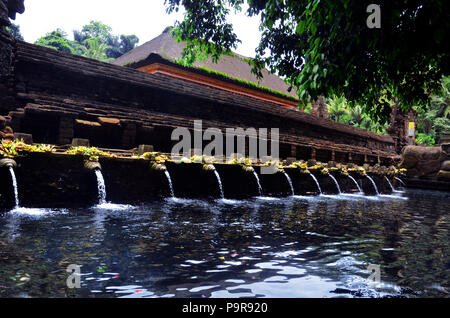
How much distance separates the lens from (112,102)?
38.7ft

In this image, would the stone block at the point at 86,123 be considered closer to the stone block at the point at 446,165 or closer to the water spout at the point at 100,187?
the water spout at the point at 100,187

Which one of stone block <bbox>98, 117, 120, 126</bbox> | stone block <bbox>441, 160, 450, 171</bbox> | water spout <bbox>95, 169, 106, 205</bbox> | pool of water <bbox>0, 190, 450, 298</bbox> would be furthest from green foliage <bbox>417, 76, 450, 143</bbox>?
water spout <bbox>95, 169, 106, 205</bbox>

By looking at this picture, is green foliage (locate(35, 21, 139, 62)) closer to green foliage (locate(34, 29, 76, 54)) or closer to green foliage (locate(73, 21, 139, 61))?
green foliage (locate(73, 21, 139, 61))

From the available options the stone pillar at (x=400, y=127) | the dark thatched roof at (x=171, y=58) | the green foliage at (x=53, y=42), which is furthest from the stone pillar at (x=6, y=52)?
the green foliage at (x=53, y=42)

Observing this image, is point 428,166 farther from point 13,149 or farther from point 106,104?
point 13,149

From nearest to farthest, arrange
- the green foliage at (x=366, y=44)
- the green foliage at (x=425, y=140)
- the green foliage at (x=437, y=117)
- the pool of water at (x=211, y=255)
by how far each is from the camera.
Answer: the pool of water at (x=211, y=255), the green foliage at (x=366, y=44), the green foliage at (x=425, y=140), the green foliage at (x=437, y=117)

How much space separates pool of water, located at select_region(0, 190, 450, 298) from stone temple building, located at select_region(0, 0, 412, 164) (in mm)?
4420

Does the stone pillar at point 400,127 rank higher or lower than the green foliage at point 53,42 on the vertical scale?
lower

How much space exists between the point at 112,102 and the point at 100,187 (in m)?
5.51

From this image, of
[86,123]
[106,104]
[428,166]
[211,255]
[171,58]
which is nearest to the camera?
[211,255]

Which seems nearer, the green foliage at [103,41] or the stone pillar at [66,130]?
the stone pillar at [66,130]

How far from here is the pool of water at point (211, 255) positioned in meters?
2.86

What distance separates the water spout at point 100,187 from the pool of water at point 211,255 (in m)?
0.64

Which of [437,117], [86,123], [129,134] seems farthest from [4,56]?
[437,117]
